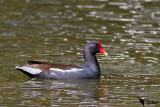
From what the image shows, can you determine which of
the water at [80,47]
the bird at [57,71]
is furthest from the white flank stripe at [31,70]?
the water at [80,47]

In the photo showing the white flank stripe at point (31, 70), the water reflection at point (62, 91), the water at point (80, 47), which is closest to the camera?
the water reflection at point (62, 91)

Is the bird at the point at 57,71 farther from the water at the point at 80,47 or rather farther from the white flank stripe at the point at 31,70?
the water at the point at 80,47

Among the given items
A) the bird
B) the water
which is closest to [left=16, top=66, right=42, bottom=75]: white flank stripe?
the bird

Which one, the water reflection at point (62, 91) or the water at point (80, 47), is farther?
the water at point (80, 47)

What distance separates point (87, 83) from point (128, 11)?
11.0 m

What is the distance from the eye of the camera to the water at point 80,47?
11316mm

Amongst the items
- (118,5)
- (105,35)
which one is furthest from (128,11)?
(105,35)

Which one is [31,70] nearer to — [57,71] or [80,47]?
[57,71]

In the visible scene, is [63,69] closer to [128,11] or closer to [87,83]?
[87,83]

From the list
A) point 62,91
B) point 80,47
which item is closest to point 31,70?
point 62,91

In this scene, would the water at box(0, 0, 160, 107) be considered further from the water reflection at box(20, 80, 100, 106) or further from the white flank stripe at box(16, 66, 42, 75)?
the white flank stripe at box(16, 66, 42, 75)

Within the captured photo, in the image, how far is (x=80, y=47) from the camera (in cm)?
1659

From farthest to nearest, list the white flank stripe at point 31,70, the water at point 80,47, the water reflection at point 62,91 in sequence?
the white flank stripe at point 31,70 < the water at point 80,47 < the water reflection at point 62,91

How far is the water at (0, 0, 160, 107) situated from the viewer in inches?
446
